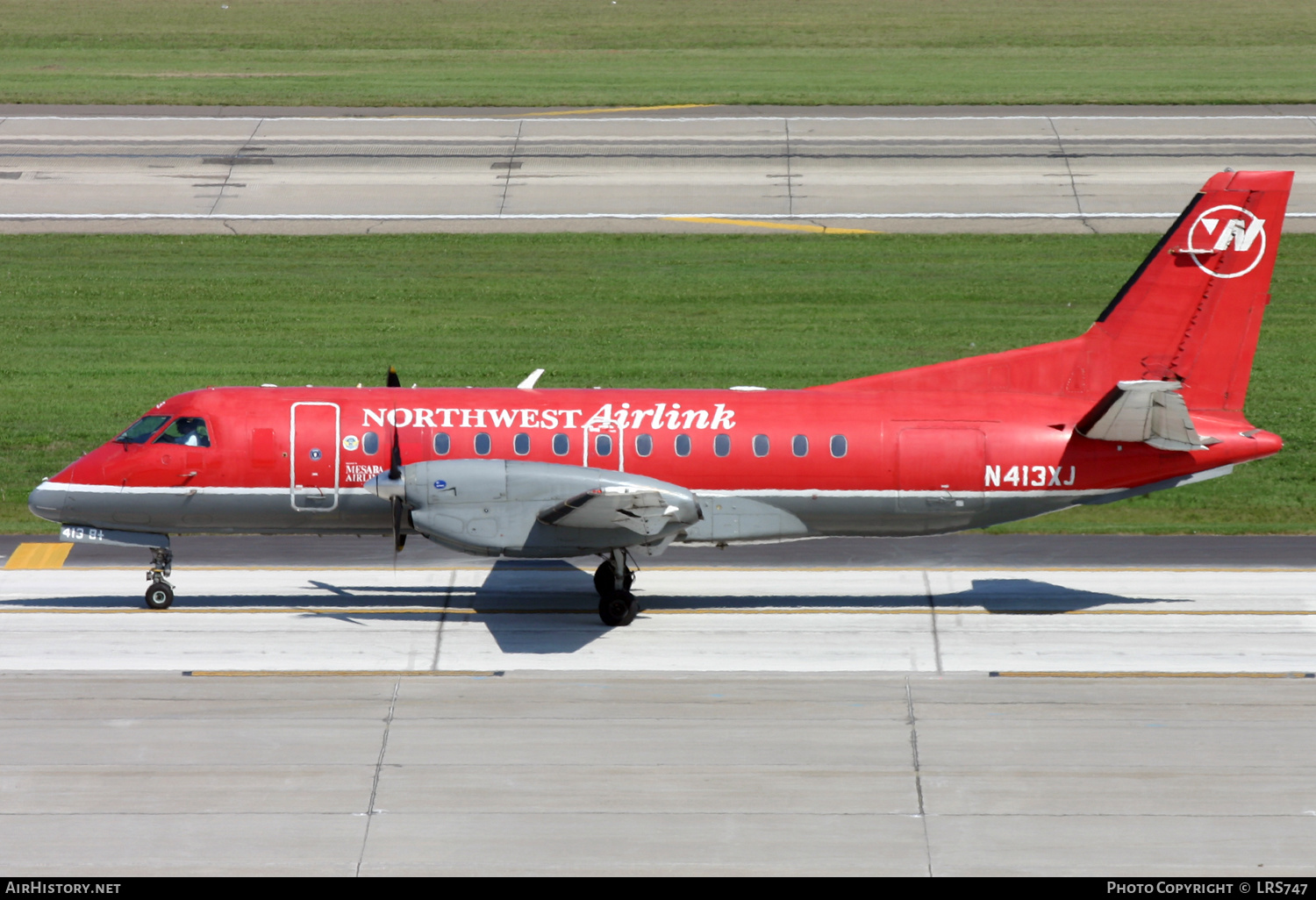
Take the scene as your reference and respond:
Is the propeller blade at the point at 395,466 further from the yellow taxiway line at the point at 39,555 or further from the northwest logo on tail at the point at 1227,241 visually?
the northwest logo on tail at the point at 1227,241

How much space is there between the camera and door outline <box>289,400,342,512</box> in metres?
22.9

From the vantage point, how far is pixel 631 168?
50.9 metres

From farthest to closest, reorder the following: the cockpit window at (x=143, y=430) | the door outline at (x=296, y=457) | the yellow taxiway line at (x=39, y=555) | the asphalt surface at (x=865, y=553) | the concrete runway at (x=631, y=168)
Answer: the concrete runway at (x=631, y=168) → the asphalt surface at (x=865, y=553) → the yellow taxiway line at (x=39, y=555) → the cockpit window at (x=143, y=430) → the door outline at (x=296, y=457)

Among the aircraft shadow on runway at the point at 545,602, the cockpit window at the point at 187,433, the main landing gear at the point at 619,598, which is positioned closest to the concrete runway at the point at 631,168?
the aircraft shadow on runway at the point at 545,602

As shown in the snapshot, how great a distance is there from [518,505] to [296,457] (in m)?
3.64

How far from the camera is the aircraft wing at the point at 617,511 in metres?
21.4

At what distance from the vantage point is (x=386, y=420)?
75.4 feet
